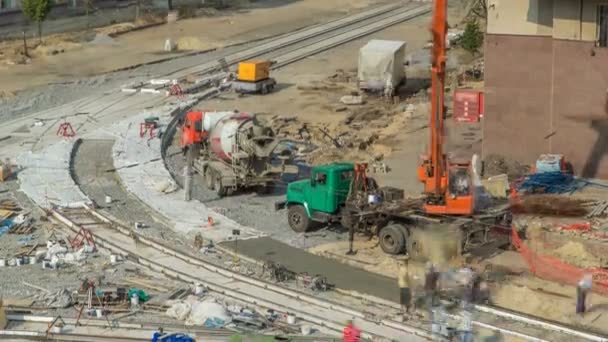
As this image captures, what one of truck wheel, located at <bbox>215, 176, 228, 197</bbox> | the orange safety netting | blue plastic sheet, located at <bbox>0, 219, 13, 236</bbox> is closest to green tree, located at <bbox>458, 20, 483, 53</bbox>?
truck wheel, located at <bbox>215, 176, 228, 197</bbox>

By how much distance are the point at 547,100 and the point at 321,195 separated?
9.50 m

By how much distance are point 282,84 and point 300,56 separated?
7951 mm

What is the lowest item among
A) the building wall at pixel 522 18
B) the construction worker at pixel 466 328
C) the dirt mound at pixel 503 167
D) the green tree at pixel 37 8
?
the construction worker at pixel 466 328

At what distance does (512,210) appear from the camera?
3291 centimetres

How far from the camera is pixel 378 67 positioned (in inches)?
2021

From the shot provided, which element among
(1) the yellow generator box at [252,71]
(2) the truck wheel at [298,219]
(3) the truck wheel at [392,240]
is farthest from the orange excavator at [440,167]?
(1) the yellow generator box at [252,71]

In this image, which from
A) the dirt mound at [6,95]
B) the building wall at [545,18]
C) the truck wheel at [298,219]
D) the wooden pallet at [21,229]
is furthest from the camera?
the dirt mound at [6,95]

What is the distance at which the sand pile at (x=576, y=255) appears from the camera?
29.4 m

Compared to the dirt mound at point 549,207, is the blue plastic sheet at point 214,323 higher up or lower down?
lower down

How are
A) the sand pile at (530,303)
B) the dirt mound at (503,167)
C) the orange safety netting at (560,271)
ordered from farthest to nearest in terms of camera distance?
the dirt mound at (503,167), the orange safety netting at (560,271), the sand pile at (530,303)

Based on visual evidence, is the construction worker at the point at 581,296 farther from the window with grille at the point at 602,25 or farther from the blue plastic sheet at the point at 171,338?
the window with grille at the point at 602,25

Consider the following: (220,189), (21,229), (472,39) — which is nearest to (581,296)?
(220,189)

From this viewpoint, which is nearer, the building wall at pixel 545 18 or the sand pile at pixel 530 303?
the sand pile at pixel 530 303

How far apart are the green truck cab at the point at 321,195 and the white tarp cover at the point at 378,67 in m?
19.5
